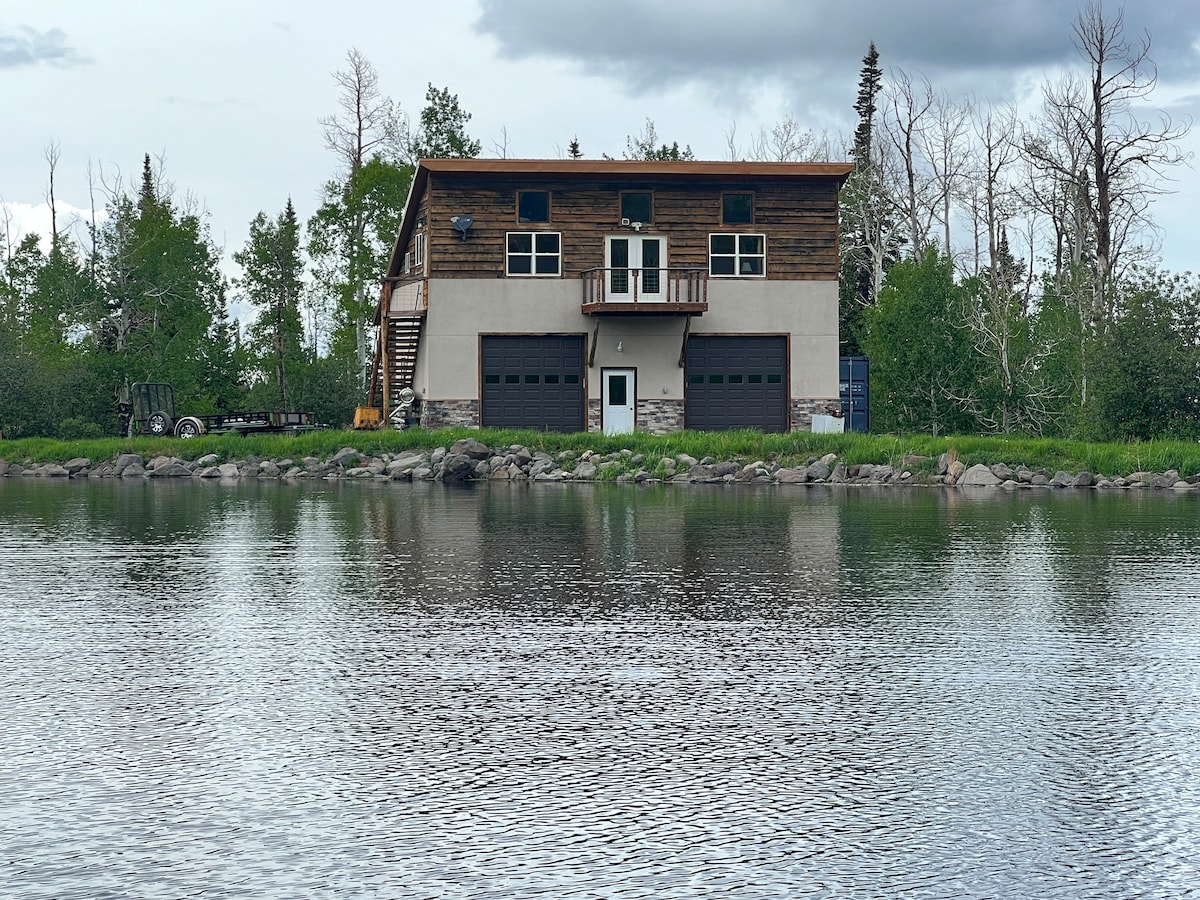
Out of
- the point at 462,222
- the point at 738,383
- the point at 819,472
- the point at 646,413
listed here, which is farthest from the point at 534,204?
the point at 819,472

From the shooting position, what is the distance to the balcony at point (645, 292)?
4941 cm

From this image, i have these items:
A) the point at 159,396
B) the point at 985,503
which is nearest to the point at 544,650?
the point at 985,503

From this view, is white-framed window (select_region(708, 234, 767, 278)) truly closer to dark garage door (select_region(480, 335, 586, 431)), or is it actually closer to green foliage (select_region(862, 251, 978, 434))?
green foliage (select_region(862, 251, 978, 434))

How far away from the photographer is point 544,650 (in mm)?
11516

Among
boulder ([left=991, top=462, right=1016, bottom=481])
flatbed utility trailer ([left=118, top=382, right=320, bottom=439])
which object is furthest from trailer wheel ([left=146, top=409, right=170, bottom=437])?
boulder ([left=991, top=462, right=1016, bottom=481])

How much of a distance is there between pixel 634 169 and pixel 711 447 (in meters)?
12.2

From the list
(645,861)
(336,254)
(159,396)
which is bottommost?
(645,861)

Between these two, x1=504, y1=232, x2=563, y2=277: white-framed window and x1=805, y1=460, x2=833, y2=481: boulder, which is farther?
x1=504, y1=232, x2=563, y2=277: white-framed window

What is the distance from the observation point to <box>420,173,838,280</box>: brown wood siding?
51250mm

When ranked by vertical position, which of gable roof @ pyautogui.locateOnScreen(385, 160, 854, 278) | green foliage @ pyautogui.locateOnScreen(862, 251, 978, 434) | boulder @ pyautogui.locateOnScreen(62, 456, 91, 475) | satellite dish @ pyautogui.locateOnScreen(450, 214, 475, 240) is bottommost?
boulder @ pyautogui.locateOnScreen(62, 456, 91, 475)

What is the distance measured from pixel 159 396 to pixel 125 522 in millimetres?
29814

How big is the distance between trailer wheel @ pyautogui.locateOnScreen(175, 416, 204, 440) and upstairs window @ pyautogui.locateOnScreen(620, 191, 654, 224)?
16612mm

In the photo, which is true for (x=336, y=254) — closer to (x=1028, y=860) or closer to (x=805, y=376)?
(x=805, y=376)

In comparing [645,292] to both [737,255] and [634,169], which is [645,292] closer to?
[737,255]
